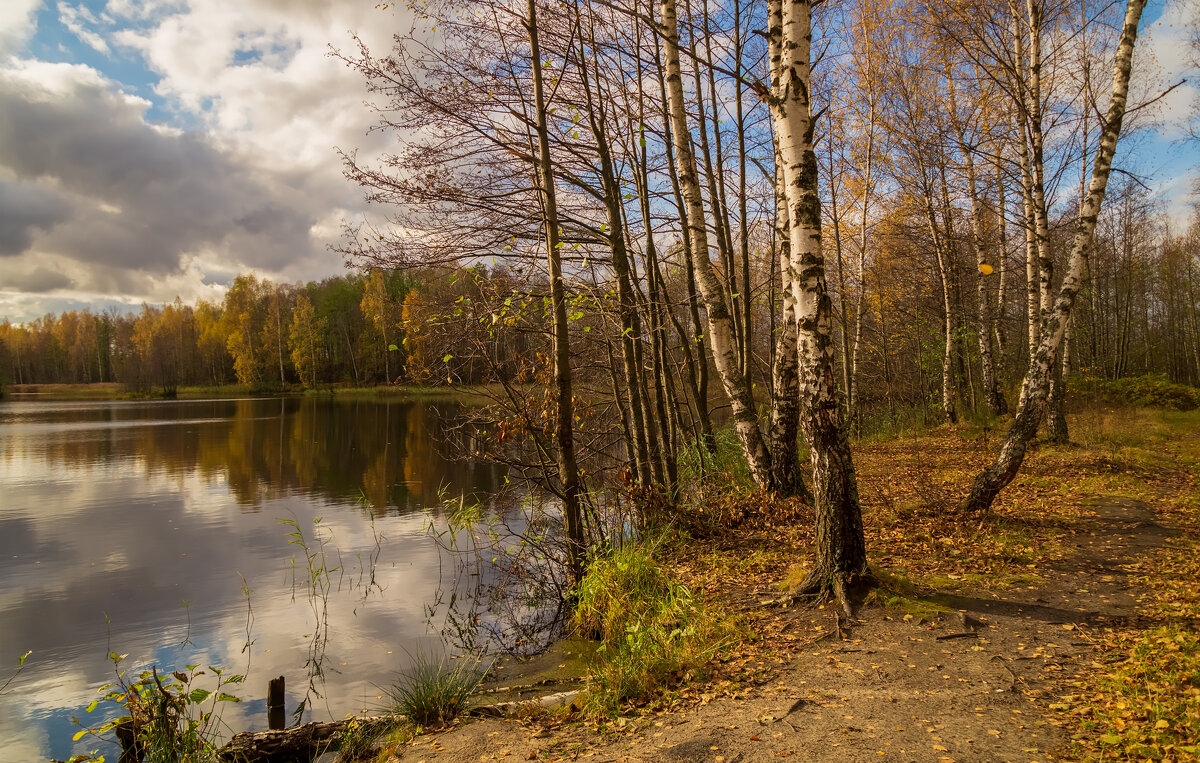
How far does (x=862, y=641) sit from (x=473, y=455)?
460 centimetres

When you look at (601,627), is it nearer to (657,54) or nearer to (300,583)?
(300,583)

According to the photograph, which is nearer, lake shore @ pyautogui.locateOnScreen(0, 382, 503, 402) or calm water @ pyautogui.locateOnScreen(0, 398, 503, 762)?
calm water @ pyautogui.locateOnScreen(0, 398, 503, 762)

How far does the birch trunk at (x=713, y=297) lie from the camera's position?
27.3 feet

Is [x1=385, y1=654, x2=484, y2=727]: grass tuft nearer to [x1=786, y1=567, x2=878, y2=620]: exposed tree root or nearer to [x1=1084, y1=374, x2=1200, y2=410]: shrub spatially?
[x1=786, y1=567, x2=878, y2=620]: exposed tree root

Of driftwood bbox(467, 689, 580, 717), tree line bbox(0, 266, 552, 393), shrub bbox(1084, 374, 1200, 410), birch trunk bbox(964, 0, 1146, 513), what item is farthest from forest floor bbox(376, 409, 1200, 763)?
tree line bbox(0, 266, 552, 393)

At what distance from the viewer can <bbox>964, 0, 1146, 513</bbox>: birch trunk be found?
Answer: 7.18 m

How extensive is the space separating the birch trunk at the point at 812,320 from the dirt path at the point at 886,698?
59cm

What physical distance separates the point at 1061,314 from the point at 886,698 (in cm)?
654

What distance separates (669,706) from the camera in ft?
13.8

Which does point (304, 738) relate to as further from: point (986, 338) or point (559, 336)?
point (986, 338)

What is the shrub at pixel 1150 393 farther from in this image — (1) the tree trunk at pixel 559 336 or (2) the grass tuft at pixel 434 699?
(2) the grass tuft at pixel 434 699

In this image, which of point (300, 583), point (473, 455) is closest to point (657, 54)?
point (473, 455)

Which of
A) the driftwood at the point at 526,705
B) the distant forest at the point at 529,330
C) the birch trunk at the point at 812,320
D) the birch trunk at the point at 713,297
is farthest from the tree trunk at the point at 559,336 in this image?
the birch trunk at the point at 812,320

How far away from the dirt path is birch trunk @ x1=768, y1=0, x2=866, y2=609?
589 mm
